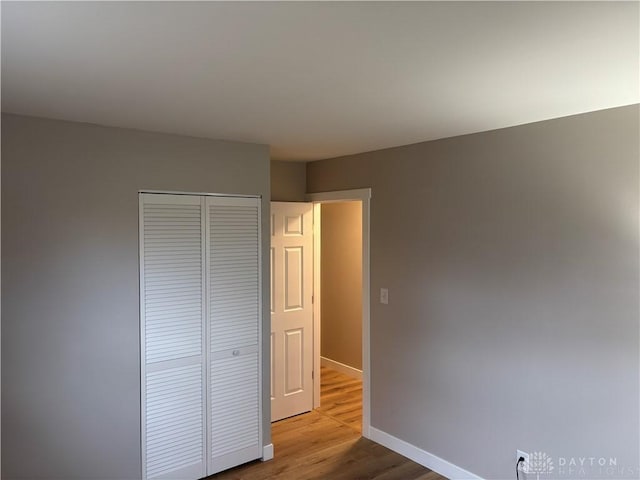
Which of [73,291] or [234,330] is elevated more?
[73,291]

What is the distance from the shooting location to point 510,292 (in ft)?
9.39

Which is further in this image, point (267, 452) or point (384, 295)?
point (384, 295)

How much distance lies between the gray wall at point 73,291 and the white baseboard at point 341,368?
2978 mm

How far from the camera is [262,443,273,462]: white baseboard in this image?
138 inches

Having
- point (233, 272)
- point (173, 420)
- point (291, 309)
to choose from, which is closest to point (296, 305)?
point (291, 309)

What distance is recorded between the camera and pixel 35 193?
255 cm

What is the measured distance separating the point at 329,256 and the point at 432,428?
2.73 m

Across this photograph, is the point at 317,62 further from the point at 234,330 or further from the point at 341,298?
the point at 341,298

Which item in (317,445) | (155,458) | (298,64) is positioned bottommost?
(317,445)

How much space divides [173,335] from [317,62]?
2103mm

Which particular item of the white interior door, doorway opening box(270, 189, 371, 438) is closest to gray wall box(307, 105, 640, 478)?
doorway opening box(270, 189, 371, 438)

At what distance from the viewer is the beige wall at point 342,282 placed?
17.7 feet

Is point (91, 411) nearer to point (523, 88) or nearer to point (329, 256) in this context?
point (523, 88)

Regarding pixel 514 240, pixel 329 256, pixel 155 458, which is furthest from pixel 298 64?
pixel 329 256
